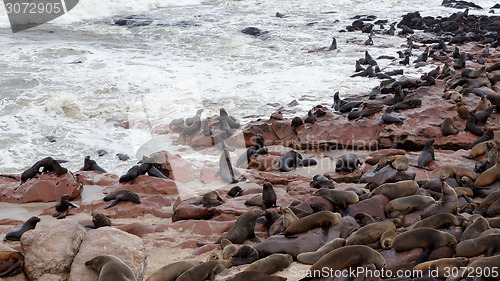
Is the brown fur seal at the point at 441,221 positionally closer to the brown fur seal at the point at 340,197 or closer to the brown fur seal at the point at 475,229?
the brown fur seal at the point at 475,229

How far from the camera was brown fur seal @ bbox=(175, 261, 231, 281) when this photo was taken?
411 cm

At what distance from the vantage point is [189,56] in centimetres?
1947

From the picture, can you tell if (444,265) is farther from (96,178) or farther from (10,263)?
(96,178)

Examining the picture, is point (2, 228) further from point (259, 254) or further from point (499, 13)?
point (499, 13)

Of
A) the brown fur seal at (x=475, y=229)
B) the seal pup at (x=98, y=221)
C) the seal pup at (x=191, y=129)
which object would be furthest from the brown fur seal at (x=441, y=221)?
the seal pup at (x=191, y=129)

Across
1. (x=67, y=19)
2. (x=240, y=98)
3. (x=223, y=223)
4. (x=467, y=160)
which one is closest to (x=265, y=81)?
(x=240, y=98)

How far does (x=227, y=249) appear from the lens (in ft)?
16.1

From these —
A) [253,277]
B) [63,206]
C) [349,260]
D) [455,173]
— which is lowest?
[63,206]

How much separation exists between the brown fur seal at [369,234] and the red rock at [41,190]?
4.76 metres

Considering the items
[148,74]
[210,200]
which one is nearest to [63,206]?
[210,200]

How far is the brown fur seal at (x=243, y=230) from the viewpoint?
525 cm

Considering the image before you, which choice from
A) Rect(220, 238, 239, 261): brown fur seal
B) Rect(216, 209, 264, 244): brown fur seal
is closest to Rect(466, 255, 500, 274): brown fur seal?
Rect(220, 238, 239, 261): brown fur seal

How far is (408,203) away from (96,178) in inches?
212

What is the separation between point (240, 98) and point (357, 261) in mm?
10427
